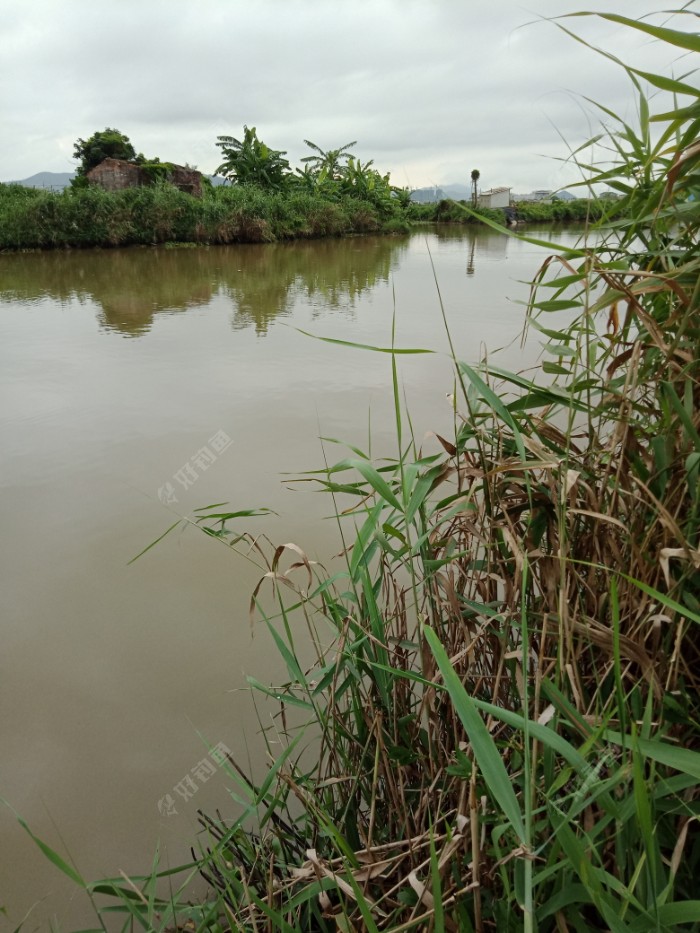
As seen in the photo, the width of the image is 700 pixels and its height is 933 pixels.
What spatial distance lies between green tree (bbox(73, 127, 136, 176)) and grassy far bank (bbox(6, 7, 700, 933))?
24.5 m

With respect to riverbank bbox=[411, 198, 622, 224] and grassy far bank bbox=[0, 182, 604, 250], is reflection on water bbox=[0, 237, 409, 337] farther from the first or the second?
riverbank bbox=[411, 198, 622, 224]

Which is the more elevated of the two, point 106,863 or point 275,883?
point 275,883

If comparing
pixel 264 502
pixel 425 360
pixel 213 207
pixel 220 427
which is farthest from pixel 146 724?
pixel 213 207

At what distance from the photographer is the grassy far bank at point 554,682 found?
65 cm

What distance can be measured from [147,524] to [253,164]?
18.2m

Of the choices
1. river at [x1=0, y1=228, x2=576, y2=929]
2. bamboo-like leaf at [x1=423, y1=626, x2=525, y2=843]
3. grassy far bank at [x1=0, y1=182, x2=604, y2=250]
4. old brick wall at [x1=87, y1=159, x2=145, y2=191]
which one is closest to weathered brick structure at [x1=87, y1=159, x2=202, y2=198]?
old brick wall at [x1=87, y1=159, x2=145, y2=191]

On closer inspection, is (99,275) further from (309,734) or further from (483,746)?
(483,746)

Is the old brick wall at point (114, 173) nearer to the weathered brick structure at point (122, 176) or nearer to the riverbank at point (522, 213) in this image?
the weathered brick structure at point (122, 176)

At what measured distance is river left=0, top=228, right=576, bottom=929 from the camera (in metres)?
1.37

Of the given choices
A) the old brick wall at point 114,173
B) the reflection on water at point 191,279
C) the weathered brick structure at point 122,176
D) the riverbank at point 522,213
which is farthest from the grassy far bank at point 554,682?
the riverbank at point 522,213

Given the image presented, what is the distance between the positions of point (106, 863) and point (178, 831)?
0.14 metres

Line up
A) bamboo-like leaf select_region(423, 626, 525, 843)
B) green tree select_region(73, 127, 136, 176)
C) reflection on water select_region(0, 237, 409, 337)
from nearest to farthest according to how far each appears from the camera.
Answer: bamboo-like leaf select_region(423, 626, 525, 843)
reflection on water select_region(0, 237, 409, 337)
green tree select_region(73, 127, 136, 176)

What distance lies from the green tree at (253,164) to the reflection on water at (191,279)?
233 inches

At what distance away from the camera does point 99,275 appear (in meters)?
9.44
